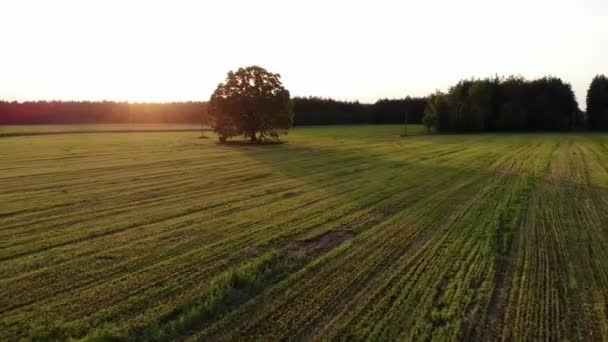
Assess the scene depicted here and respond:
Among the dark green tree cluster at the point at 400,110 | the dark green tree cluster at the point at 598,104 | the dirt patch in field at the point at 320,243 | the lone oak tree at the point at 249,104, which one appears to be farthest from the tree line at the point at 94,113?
the dirt patch in field at the point at 320,243

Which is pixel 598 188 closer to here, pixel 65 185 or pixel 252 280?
pixel 252 280

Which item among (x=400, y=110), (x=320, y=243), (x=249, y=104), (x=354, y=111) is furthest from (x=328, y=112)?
(x=320, y=243)

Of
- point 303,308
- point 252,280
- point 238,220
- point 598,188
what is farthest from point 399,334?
point 598,188

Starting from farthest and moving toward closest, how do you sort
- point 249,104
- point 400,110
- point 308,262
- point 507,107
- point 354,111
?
point 354,111
point 400,110
point 507,107
point 249,104
point 308,262

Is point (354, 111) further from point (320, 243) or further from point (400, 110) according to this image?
point (320, 243)

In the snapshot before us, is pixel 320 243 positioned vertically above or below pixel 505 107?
below

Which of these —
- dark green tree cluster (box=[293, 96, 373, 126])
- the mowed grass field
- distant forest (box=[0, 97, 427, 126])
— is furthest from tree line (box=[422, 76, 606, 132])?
the mowed grass field
